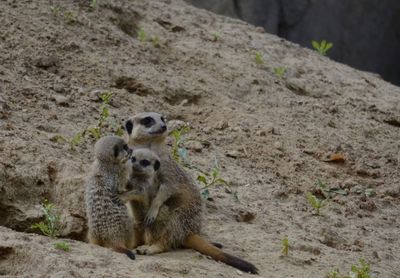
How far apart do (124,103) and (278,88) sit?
5.23 ft

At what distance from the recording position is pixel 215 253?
4426 mm

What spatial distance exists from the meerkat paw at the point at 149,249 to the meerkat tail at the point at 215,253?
0.16 meters

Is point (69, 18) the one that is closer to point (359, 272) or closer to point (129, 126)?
point (129, 126)

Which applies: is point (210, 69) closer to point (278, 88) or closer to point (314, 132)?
point (278, 88)

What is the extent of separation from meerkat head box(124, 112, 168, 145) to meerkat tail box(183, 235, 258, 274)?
27.5 inches

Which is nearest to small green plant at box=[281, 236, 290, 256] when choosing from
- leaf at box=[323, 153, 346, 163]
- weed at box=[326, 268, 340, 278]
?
weed at box=[326, 268, 340, 278]

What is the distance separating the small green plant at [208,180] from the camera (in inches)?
207

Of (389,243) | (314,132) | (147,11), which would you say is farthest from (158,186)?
(147,11)

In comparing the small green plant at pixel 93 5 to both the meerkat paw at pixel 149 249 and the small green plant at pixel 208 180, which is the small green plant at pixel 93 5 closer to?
the small green plant at pixel 208 180

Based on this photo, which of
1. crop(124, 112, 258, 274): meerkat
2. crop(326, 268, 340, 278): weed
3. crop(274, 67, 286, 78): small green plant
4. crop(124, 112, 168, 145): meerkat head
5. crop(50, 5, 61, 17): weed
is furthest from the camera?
crop(274, 67, 286, 78): small green plant

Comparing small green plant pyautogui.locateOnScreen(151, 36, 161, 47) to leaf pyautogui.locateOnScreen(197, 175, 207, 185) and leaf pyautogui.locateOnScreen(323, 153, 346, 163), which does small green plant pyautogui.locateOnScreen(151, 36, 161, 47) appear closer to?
leaf pyautogui.locateOnScreen(323, 153, 346, 163)

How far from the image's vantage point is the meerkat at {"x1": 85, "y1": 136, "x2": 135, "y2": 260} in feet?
14.2

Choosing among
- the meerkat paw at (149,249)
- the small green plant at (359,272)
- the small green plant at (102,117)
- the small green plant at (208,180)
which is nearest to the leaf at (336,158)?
the small green plant at (208,180)

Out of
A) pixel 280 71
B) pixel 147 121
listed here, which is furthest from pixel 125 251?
pixel 280 71
